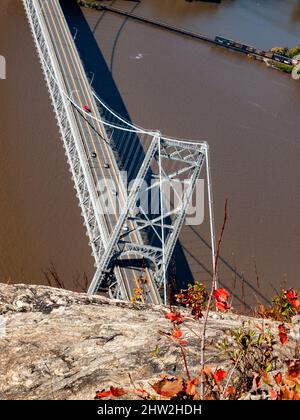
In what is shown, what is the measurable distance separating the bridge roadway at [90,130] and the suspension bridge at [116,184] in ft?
0.20

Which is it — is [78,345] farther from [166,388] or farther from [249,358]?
[166,388]

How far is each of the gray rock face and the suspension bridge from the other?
9233mm

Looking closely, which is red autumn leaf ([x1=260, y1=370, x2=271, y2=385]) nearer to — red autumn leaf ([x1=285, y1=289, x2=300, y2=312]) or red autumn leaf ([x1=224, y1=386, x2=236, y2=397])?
red autumn leaf ([x1=224, y1=386, x2=236, y2=397])

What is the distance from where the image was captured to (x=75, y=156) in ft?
81.2

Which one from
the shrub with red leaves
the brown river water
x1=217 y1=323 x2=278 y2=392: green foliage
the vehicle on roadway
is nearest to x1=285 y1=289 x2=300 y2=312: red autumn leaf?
x1=217 y1=323 x2=278 y2=392: green foliage

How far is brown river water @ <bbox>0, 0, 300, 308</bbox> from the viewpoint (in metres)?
22.3

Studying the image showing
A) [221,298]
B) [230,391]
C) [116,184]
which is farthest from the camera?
[116,184]

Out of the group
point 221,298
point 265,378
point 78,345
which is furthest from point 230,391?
point 78,345

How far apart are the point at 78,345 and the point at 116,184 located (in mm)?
19916

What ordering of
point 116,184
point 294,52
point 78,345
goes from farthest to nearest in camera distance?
point 294,52 → point 116,184 → point 78,345

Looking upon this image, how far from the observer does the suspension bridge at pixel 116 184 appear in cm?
2041

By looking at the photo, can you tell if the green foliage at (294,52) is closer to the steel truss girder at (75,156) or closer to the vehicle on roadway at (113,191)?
the steel truss girder at (75,156)

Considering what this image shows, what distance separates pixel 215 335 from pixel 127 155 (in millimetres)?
24971
